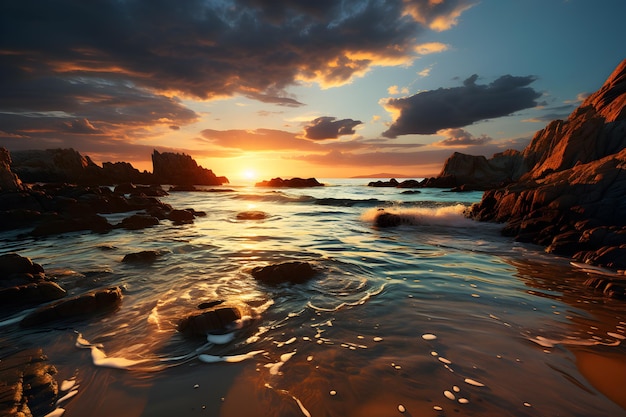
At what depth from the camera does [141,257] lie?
8594 millimetres

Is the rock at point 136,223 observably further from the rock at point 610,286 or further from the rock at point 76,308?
the rock at point 610,286

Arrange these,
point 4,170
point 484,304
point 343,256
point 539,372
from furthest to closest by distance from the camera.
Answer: point 4,170 → point 343,256 → point 484,304 → point 539,372

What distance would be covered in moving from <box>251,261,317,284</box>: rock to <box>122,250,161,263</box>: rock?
3.91 metres

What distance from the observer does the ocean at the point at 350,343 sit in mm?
2814

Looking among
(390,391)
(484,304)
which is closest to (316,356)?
(390,391)

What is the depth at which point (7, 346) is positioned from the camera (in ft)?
12.9

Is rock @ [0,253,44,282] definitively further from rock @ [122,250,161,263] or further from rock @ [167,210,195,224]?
rock @ [167,210,195,224]

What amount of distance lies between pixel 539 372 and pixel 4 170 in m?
34.7

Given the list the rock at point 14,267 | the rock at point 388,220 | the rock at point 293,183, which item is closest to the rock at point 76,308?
the rock at point 14,267

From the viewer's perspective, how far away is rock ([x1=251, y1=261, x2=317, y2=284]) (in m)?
6.72

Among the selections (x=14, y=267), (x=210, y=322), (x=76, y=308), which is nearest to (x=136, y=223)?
(x=14, y=267)

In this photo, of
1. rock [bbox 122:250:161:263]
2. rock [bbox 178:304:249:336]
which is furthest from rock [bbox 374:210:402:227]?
rock [bbox 178:304:249:336]

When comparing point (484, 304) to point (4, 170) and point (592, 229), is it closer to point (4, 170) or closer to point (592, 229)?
point (592, 229)

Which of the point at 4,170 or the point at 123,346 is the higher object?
the point at 4,170
